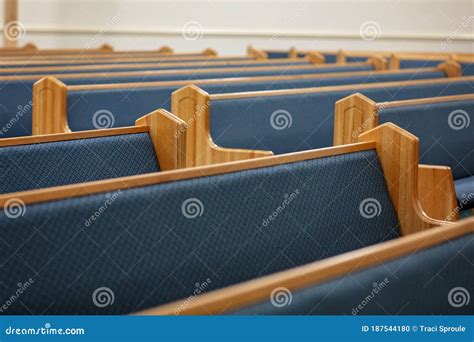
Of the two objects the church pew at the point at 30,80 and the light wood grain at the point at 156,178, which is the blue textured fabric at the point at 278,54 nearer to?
the church pew at the point at 30,80

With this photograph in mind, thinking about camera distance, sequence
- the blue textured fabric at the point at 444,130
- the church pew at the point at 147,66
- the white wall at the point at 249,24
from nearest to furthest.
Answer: the blue textured fabric at the point at 444,130 → the church pew at the point at 147,66 → the white wall at the point at 249,24

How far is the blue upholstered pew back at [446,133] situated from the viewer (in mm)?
3623

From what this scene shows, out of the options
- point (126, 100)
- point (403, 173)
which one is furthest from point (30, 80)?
point (403, 173)

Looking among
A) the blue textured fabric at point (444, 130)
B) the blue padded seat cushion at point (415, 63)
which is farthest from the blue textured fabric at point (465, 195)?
the blue padded seat cushion at point (415, 63)

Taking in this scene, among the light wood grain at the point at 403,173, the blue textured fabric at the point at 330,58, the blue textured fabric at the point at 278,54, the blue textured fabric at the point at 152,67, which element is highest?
the blue textured fabric at the point at 278,54

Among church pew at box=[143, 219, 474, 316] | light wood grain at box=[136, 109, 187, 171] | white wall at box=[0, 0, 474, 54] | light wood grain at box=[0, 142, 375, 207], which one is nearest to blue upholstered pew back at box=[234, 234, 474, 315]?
church pew at box=[143, 219, 474, 316]

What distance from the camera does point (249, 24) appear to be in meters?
→ 8.87

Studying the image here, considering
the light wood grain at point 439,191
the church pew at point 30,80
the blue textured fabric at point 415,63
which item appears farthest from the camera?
the blue textured fabric at point 415,63

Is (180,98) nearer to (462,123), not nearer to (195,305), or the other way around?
(462,123)

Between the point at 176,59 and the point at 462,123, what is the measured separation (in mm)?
2830

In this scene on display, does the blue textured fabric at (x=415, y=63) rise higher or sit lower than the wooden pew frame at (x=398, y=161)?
higher

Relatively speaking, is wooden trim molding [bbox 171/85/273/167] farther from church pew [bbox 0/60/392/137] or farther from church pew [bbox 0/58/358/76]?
church pew [bbox 0/58/358/76]

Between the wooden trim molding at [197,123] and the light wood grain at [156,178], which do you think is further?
the wooden trim molding at [197,123]

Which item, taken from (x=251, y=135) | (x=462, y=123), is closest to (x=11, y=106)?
(x=251, y=135)
